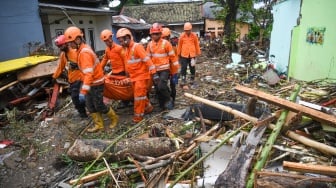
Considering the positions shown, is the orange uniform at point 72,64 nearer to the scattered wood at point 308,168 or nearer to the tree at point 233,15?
the scattered wood at point 308,168

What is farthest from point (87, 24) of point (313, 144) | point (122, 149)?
point (313, 144)

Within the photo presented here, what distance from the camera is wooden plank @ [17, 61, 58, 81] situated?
670cm

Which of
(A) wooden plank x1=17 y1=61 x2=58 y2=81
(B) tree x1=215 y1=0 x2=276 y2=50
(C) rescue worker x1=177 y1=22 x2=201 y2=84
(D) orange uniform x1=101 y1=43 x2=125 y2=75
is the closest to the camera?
(D) orange uniform x1=101 y1=43 x2=125 y2=75

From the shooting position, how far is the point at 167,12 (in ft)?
108

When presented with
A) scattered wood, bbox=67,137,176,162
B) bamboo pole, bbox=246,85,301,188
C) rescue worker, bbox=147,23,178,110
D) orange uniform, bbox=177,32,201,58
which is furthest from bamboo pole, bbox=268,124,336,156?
orange uniform, bbox=177,32,201,58

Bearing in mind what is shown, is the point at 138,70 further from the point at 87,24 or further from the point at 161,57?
the point at 87,24

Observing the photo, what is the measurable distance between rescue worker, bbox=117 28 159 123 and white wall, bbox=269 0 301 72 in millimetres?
4577

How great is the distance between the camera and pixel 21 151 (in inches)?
172

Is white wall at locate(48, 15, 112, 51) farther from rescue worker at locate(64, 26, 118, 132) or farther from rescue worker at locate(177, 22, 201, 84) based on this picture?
rescue worker at locate(64, 26, 118, 132)

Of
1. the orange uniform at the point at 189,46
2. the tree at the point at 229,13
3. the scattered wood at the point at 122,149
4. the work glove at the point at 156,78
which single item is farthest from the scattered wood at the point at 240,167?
the tree at the point at 229,13

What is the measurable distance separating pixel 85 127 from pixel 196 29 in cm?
2818

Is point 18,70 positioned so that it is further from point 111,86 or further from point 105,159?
point 105,159

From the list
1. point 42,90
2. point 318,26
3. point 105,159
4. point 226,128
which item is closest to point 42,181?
point 105,159

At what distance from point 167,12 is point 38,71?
2764 centimetres
